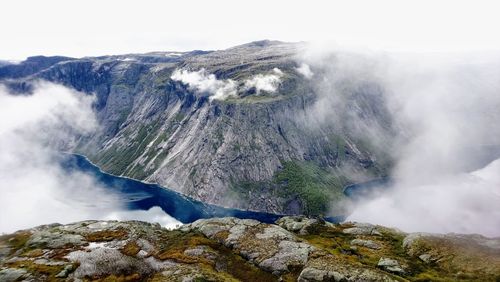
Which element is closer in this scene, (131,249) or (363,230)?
(131,249)

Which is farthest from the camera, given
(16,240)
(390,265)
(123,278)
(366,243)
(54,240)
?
(366,243)

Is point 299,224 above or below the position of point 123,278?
below

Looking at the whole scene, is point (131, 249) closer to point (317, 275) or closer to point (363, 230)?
point (317, 275)

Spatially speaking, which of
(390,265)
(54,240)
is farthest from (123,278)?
(390,265)

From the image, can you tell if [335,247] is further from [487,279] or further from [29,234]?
[29,234]

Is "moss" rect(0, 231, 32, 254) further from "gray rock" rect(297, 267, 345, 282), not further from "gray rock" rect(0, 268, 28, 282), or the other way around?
"gray rock" rect(297, 267, 345, 282)

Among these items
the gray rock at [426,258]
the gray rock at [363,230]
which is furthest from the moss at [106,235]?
the gray rock at [426,258]

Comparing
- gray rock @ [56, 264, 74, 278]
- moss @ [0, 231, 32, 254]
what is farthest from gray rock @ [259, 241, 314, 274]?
moss @ [0, 231, 32, 254]
